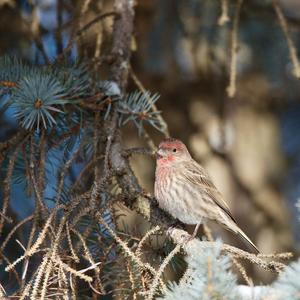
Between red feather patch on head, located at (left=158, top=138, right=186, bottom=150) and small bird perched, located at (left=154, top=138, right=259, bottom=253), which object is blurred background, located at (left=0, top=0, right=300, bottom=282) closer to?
small bird perched, located at (left=154, top=138, right=259, bottom=253)

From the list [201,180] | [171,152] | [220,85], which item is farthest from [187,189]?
[220,85]

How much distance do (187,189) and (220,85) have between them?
1.52 meters

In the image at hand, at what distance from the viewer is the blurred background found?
4891mm

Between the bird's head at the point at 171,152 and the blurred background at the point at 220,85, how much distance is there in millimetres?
899

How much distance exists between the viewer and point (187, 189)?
4082 mm

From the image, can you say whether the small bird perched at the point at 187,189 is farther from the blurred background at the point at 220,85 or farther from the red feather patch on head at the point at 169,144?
the blurred background at the point at 220,85

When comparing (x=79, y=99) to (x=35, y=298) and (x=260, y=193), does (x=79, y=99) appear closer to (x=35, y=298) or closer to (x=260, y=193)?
(x=35, y=298)

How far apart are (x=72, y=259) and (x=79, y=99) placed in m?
1.26

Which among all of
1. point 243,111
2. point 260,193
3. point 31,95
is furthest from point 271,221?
point 31,95

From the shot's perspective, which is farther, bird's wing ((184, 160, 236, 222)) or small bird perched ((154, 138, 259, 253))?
bird's wing ((184, 160, 236, 222))

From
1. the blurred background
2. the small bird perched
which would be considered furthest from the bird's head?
the blurred background

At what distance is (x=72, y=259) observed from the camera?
2.30 metres

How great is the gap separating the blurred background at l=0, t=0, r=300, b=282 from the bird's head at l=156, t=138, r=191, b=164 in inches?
35.4

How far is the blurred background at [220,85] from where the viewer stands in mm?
4891
